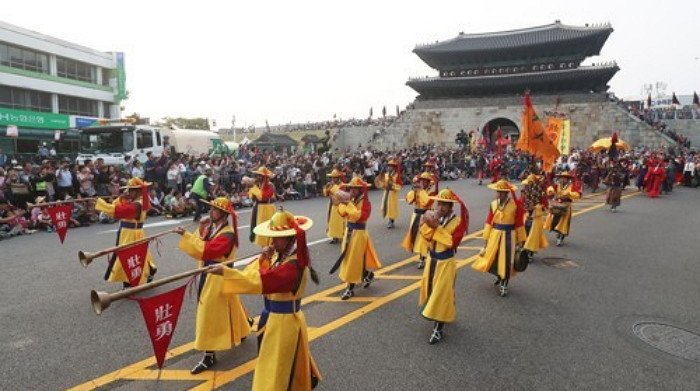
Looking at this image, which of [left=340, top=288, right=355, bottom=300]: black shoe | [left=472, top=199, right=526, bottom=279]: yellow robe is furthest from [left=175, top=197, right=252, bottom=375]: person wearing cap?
[left=472, top=199, right=526, bottom=279]: yellow robe

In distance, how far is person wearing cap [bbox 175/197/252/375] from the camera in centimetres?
465

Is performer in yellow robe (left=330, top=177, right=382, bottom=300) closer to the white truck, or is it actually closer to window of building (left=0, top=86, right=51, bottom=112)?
the white truck

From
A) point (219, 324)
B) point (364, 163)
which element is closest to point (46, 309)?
point (219, 324)

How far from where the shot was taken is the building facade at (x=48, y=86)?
29922 mm

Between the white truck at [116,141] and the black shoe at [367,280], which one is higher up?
the white truck at [116,141]

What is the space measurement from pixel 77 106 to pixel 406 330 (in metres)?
40.6

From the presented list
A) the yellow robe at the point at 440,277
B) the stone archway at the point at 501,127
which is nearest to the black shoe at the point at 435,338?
the yellow robe at the point at 440,277

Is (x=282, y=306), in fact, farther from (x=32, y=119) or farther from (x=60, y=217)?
(x=32, y=119)

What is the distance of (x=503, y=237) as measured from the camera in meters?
7.27

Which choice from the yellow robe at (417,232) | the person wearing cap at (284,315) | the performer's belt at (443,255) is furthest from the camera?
the yellow robe at (417,232)

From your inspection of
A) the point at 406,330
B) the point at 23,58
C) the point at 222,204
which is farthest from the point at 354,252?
the point at 23,58

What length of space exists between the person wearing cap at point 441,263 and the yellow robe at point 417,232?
2.25m

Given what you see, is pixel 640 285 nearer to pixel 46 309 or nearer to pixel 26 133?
pixel 46 309

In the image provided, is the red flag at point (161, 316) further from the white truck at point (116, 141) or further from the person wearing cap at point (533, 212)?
the white truck at point (116, 141)
